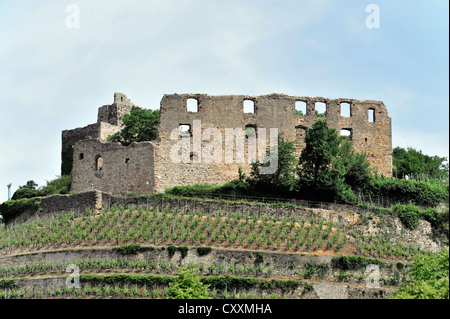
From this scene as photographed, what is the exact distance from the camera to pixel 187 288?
3675cm

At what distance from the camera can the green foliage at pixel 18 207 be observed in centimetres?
5062

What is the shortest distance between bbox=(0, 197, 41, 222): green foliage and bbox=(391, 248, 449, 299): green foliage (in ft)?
68.6

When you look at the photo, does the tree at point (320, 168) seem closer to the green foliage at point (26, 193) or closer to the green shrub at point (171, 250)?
the green shrub at point (171, 250)

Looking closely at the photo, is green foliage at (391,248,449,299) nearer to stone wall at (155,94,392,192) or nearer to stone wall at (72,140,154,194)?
stone wall at (155,94,392,192)

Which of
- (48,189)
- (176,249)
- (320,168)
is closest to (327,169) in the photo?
(320,168)

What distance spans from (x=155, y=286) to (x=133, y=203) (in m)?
8.41

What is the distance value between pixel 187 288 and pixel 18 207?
1780 cm

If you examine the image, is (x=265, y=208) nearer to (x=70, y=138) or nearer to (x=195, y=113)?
(x=195, y=113)

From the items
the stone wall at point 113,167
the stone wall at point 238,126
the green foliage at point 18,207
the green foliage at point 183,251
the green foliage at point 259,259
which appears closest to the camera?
the green foliage at point 259,259

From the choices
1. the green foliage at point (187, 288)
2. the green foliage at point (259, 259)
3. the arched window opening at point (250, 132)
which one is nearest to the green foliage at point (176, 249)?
the green foliage at point (259, 259)

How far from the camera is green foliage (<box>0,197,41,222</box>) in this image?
5062cm

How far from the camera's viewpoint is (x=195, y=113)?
178 feet

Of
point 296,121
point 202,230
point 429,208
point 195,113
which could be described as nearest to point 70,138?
point 195,113

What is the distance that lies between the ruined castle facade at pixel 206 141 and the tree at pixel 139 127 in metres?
2.22
